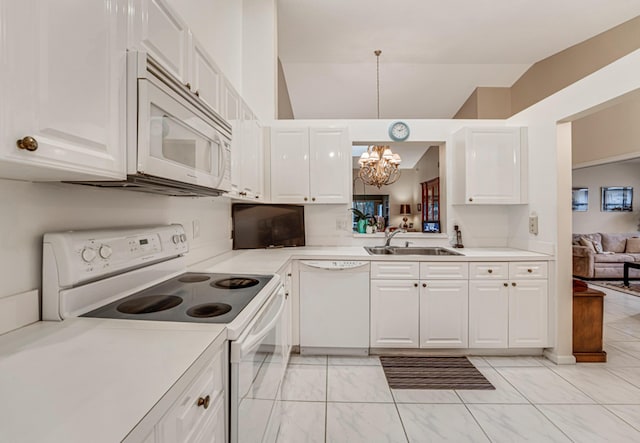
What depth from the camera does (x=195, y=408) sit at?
72 cm

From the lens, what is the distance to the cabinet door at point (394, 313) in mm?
2561

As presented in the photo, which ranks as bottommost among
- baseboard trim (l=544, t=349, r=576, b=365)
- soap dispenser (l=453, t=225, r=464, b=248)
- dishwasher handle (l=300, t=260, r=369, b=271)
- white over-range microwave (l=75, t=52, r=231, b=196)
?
baseboard trim (l=544, t=349, r=576, b=365)

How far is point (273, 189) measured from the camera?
294cm

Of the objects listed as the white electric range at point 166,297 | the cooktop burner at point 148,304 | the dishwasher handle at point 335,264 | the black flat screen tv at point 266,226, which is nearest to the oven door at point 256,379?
the white electric range at point 166,297

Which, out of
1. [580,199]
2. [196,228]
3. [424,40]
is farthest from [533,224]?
[580,199]

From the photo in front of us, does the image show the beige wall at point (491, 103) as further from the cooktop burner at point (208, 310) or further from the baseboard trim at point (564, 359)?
the cooktop burner at point (208, 310)

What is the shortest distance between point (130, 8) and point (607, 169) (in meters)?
9.38

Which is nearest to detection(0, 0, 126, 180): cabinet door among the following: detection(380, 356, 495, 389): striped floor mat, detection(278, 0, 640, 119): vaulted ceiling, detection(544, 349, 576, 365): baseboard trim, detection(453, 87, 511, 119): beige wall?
detection(380, 356, 495, 389): striped floor mat

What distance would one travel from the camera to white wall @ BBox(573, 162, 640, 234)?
6.82m

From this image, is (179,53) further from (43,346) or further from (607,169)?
(607,169)

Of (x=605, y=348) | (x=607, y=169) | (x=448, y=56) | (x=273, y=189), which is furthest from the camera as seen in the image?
(x=607, y=169)

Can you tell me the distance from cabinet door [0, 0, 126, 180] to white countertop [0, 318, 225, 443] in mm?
460

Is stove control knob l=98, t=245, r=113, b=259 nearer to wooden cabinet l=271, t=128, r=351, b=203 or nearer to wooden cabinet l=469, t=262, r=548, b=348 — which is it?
wooden cabinet l=271, t=128, r=351, b=203

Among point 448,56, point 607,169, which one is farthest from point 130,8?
point 607,169
